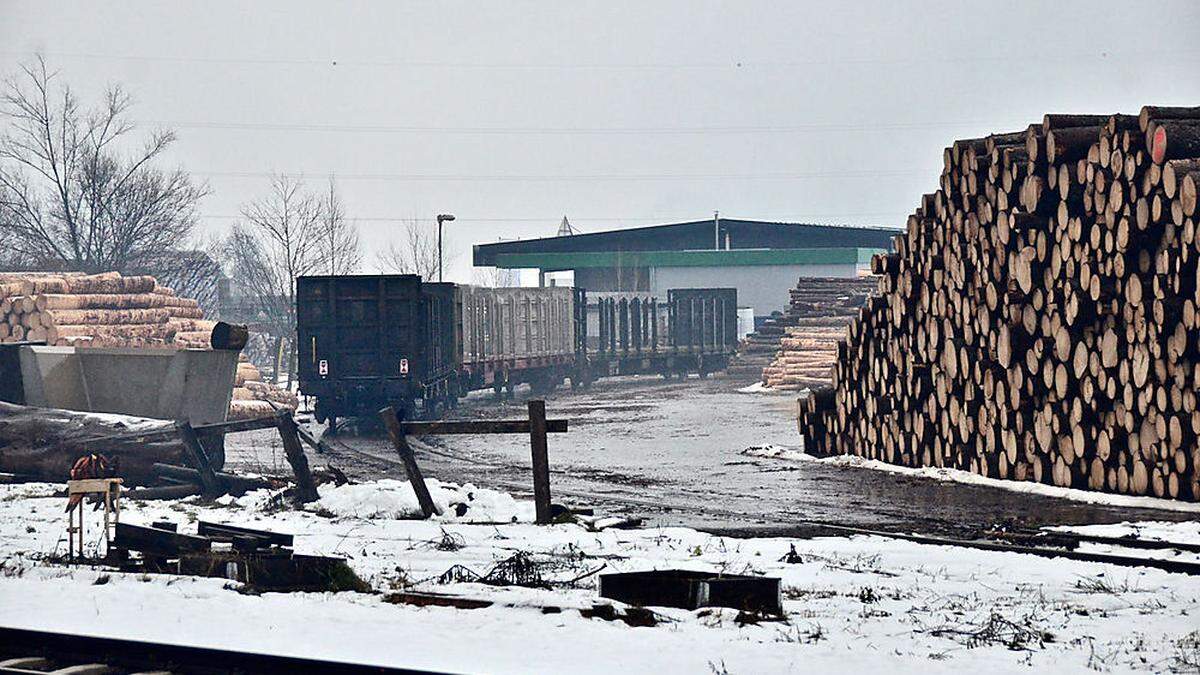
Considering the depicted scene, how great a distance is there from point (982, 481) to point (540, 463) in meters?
6.03

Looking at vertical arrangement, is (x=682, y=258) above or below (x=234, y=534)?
above

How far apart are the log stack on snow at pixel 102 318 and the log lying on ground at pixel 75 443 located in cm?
1076

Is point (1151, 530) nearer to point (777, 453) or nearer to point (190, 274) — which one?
point (777, 453)

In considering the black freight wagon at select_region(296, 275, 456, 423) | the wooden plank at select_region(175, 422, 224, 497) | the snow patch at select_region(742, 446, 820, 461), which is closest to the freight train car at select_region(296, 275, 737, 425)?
the black freight wagon at select_region(296, 275, 456, 423)

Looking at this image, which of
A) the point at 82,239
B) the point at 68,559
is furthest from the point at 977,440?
the point at 82,239

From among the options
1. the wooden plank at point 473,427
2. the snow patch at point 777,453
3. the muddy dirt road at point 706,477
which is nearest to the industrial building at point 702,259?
the muddy dirt road at point 706,477

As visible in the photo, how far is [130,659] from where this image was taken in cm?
793

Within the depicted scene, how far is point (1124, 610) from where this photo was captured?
9.23m

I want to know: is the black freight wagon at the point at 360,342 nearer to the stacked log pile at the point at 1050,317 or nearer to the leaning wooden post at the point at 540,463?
the stacked log pile at the point at 1050,317

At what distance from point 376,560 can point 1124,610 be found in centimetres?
537

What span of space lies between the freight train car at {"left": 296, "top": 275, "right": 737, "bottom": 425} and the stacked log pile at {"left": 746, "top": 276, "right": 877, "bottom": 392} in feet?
18.5

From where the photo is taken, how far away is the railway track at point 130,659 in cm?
736

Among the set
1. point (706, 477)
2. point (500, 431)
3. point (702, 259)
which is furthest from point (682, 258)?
point (500, 431)

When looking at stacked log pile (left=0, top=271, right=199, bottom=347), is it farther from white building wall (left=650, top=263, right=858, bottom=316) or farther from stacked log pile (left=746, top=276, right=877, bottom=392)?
white building wall (left=650, top=263, right=858, bottom=316)
